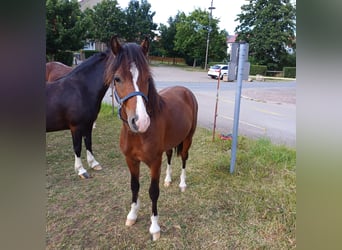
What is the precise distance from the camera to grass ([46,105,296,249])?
1882 millimetres

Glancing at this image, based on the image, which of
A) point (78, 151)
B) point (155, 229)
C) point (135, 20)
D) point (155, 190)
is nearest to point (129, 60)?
point (155, 190)

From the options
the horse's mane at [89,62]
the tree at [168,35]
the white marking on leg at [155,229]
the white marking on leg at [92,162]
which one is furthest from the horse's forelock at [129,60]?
the tree at [168,35]

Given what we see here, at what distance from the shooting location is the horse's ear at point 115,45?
1391 mm

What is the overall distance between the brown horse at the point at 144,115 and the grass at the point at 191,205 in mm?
206

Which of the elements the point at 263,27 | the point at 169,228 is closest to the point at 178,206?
the point at 169,228

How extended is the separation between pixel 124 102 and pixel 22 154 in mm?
898

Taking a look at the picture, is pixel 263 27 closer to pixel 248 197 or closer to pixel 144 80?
pixel 248 197

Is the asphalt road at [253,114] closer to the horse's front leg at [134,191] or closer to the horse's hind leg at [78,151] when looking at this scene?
the horse's hind leg at [78,151]

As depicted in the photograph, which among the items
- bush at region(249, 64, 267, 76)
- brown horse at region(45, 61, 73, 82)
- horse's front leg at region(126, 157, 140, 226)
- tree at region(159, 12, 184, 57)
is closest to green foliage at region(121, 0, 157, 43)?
tree at region(159, 12, 184, 57)

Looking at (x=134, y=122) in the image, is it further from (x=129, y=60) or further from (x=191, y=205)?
(x=191, y=205)

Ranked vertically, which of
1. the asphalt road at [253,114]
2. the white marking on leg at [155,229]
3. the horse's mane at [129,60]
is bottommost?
the white marking on leg at [155,229]

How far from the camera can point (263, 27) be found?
24.5 feet

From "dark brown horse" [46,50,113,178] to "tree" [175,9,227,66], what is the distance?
6.32 ft

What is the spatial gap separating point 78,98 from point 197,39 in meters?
3.96
